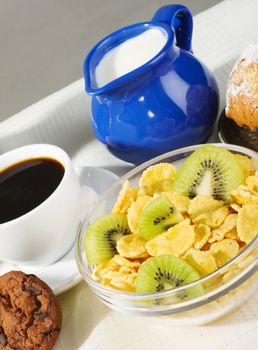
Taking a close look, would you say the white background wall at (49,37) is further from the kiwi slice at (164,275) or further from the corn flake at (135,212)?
the kiwi slice at (164,275)

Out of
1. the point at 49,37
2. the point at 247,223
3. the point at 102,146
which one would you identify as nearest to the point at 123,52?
the point at 102,146

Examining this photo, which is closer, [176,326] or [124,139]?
[176,326]

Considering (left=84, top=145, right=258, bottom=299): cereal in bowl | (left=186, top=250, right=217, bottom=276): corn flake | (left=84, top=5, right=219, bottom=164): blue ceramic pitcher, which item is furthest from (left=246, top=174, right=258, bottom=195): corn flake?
(left=84, top=5, right=219, bottom=164): blue ceramic pitcher

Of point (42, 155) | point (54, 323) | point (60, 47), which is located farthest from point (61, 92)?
point (60, 47)

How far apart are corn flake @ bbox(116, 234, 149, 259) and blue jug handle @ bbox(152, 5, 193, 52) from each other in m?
0.40

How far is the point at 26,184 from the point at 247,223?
14.7 inches

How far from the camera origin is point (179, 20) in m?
1.11

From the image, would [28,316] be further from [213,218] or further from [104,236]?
[213,218]

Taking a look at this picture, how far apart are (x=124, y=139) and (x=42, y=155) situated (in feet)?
0.41

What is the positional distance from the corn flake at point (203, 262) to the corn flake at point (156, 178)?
0.16 meters

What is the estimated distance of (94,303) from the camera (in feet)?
3.03

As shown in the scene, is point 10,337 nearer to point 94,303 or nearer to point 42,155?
point 94,303

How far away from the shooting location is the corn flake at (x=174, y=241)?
0.78 meters

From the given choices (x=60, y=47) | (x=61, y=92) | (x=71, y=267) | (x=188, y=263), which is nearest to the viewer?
(x=188, y=263)
